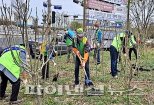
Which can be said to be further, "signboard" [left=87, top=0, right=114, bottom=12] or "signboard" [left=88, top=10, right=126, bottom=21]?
"signboard" [left=88, top=10, right=126, bottom=21]

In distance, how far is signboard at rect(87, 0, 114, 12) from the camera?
21.4 meters

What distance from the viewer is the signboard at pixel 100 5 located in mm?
21430

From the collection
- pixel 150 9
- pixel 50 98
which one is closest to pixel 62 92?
pixel 50 98

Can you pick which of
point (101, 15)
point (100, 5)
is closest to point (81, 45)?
point (100, 5)

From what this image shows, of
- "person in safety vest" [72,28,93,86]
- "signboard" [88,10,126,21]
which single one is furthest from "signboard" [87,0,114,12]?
"person in safety vest" [72,28,93,86]

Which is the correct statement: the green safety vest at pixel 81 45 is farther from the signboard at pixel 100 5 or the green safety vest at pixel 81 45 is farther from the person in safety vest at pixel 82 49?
the signboard at pixel 100 5

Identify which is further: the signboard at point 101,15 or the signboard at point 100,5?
the signboard at point 101,15

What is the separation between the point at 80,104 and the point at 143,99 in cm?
155

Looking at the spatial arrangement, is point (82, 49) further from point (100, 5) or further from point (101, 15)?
point (101, 15)

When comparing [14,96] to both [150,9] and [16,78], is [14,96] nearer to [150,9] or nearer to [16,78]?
[16,78]

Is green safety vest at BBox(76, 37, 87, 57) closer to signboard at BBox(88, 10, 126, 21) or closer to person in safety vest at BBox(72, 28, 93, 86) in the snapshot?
person in safety vest at BBox(72, 28, 93, 86)

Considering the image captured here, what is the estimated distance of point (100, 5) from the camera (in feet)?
73.6

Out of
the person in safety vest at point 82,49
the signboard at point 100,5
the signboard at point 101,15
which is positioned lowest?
the person in safety vest at point 82,49

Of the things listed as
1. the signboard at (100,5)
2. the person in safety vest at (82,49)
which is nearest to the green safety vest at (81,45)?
the person in safety vest at (82,49)
